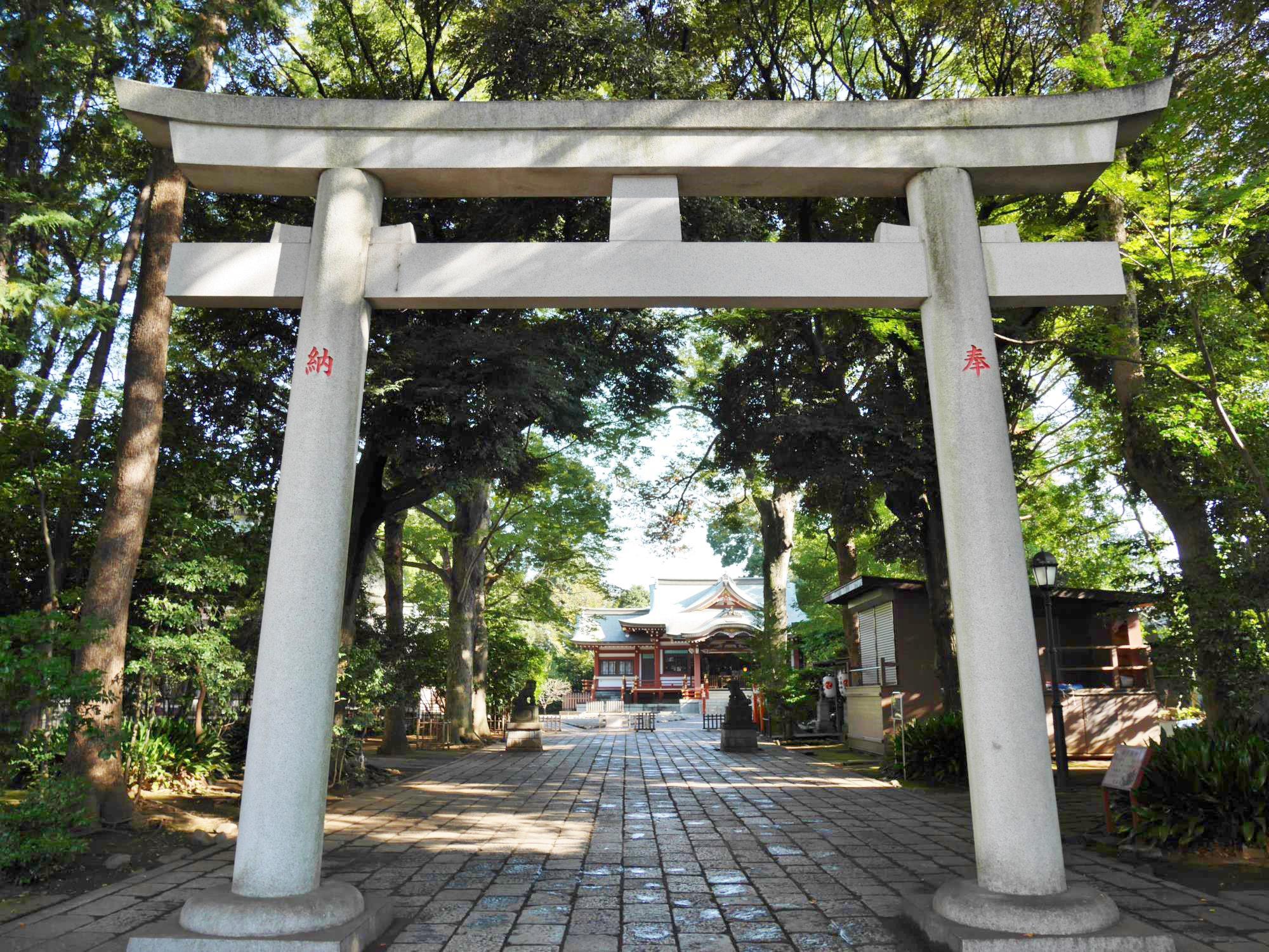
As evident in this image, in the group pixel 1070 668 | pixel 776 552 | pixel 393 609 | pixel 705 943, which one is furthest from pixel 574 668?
pixel 705 943

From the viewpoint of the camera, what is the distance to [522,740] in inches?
677

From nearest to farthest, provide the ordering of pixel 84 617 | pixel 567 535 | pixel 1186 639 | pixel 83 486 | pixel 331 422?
pixel 331 422
pixel 84 617
pixel 1186 639
pixel 83 486
pixel 567 535

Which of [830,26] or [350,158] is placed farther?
[830,26]

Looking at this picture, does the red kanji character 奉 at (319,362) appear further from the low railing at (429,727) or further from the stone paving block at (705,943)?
the low railing at (429,727)

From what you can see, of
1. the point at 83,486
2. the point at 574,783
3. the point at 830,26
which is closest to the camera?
the point at 83,486

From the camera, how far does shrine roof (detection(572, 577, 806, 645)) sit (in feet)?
115

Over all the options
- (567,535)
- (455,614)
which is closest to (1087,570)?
(567,535)

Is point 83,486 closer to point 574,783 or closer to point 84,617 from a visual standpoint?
point 84,617

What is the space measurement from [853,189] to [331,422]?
3678 mm

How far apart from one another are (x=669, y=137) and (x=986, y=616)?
137 inches

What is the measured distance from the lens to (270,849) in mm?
4289

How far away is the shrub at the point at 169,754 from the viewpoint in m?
9.09

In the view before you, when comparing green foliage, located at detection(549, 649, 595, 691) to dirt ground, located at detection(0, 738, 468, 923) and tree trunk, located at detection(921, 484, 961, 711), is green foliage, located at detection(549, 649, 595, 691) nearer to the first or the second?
tree trunk, located at detection(921, 484, 961, 711)

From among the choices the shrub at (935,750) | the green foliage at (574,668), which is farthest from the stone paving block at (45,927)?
the green foliage at (574,668)
